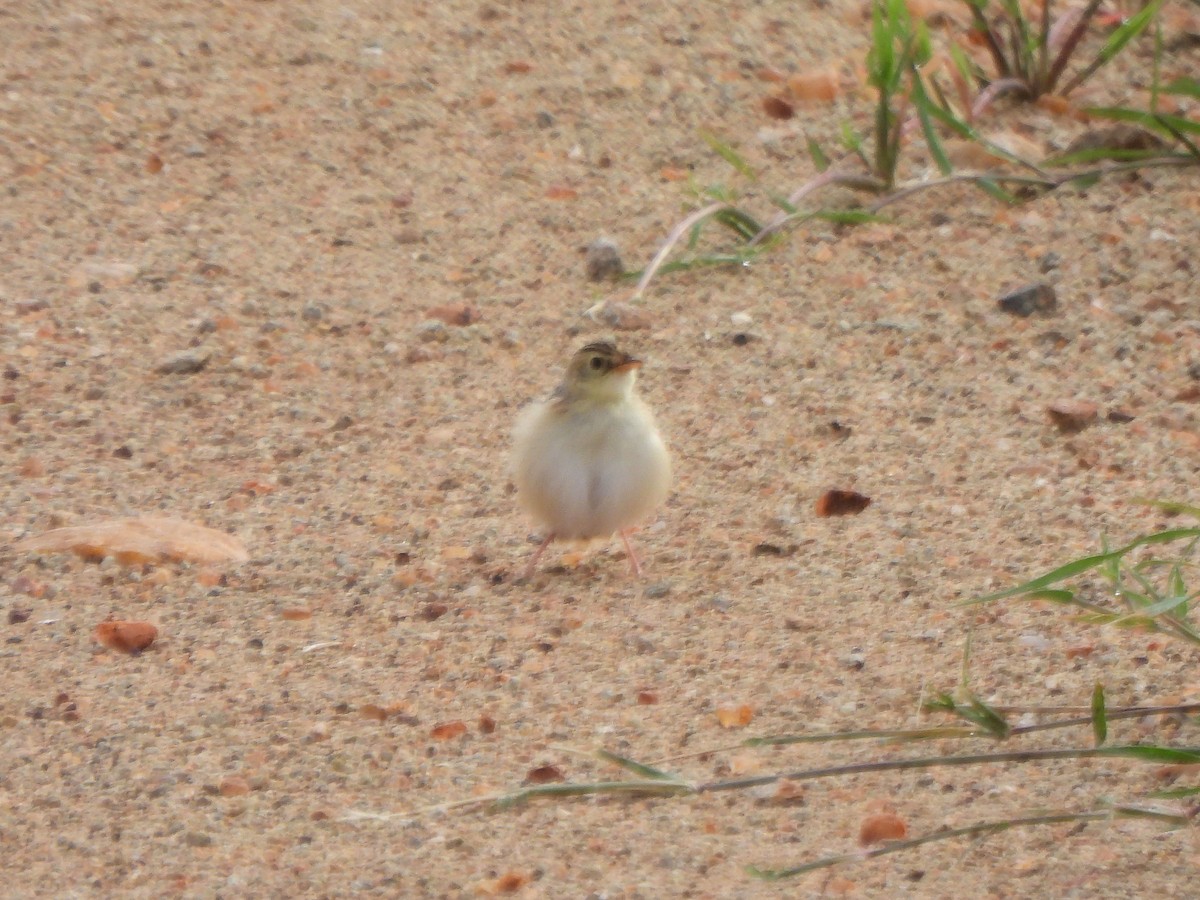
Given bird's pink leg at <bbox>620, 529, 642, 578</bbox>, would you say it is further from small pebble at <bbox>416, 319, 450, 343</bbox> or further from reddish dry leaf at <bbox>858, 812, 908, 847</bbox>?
reddish dry leaf at <bbox>858, 812, 908, 847</bbox>

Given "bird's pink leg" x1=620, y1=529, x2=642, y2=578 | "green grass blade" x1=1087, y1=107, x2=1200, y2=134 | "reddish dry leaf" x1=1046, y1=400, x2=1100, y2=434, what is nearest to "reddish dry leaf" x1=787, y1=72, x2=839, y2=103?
"green grass blade" x1=1087, y1=107, x2=1200, y2=134

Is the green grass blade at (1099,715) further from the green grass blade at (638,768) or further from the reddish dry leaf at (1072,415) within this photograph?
the reddish dry leaf at (1072,415)

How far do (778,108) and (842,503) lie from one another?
2.70 metres

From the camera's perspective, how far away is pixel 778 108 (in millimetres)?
7723

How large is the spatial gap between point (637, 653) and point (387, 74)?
4079 mm

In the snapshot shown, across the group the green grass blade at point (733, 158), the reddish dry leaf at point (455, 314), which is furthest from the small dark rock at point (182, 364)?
the green grass blade at point (733, 158)

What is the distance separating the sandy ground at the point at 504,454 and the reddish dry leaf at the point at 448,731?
0.03 metres

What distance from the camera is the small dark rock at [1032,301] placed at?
6426mm

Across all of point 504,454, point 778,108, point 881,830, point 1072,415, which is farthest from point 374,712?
point 778,108

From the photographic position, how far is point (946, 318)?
21.2 ft

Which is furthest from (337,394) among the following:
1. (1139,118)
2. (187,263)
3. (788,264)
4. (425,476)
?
(1139,118)

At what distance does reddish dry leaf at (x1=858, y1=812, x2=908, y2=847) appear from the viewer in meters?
3.80

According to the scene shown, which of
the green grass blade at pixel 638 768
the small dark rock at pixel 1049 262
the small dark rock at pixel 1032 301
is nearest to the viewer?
the green grass blade at pixel 638 768

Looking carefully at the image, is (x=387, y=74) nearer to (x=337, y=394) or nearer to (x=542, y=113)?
(x=542, y=113)
